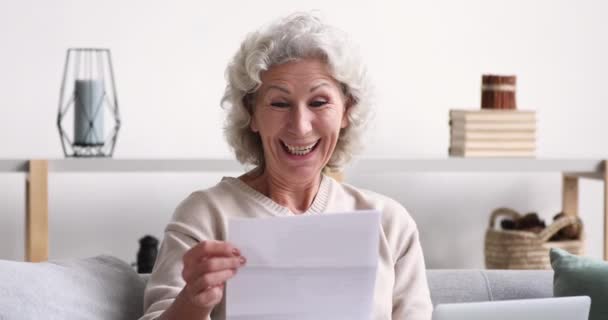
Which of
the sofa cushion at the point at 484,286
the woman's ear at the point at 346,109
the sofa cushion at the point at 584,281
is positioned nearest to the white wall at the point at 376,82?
the sofa cushion at the point at 484,286

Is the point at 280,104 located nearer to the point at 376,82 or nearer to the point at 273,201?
the point at 273,201

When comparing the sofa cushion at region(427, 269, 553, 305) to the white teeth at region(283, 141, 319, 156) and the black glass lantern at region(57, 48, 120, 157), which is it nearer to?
the white teeth at region(283, 141, 319, 156)

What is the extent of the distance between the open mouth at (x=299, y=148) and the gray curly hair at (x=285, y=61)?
0.38 feet

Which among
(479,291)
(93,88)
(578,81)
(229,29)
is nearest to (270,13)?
(229,29)

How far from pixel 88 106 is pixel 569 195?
5.98 ft

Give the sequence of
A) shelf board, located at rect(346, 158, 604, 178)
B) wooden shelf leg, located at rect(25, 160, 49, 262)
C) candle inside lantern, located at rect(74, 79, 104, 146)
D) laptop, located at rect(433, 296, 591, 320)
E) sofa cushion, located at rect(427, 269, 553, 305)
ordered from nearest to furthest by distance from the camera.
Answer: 1. laptop, located at rect(433, 296, 591, 320)
2. sofa cushion, located at rect(427, 269, 553, 305)
3. wooden shelf leg, located at rect(25, 160, 49, 262)
4. candle inside lantern, located at rect(74, 79, 104, 146)
5. shelf board, located at rect(346, 158, 604, 178)

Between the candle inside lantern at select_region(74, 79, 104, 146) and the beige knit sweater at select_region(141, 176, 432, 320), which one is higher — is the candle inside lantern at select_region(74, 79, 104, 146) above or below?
above

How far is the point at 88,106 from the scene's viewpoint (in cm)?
318

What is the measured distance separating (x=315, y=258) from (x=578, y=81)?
8.44 ft

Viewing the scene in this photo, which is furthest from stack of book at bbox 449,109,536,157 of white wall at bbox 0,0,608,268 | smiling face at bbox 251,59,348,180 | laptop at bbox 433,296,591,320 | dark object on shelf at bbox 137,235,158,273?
laptop at bbox 433,296,591,320

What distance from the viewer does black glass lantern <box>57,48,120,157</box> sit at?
317cm

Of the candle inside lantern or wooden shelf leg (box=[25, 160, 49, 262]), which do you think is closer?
wooden shelf leg (box=[25, 160, 49, 262])

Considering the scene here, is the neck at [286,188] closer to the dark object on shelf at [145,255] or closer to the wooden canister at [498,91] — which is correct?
the dark object on shelf at [145,255]

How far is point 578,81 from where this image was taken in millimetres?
3898
